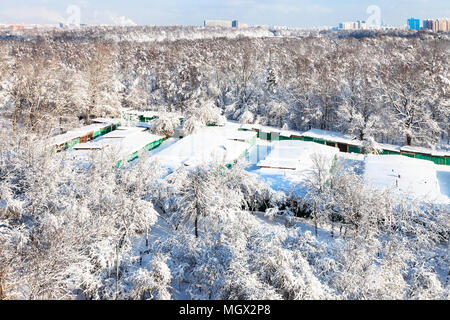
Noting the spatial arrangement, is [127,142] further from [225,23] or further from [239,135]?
[225,23]

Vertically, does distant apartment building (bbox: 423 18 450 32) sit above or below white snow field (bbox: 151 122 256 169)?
above

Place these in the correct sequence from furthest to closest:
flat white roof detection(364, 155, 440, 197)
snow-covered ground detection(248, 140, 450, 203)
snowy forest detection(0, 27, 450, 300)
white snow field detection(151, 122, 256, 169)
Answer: white snow field detection(151, 122, 256, 169)
flat white roof detection(364, 155, 440, 197)
snow-covered ground detection(248, 140, 450, 203)
snowy forest detection(0, 27, 450, 300)

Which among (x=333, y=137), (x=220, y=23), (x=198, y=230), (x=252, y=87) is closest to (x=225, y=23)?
(x=220, y=23)

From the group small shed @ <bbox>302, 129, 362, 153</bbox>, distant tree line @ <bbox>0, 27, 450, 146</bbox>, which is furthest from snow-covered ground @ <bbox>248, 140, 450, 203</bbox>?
distant tree line @ <bbox>0, 27, 450, 146</bbox>

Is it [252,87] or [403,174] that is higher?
[252,87]

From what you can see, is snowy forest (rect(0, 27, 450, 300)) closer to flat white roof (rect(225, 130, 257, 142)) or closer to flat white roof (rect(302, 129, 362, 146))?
flat white roof (rect(302, 129, 362, 146))
